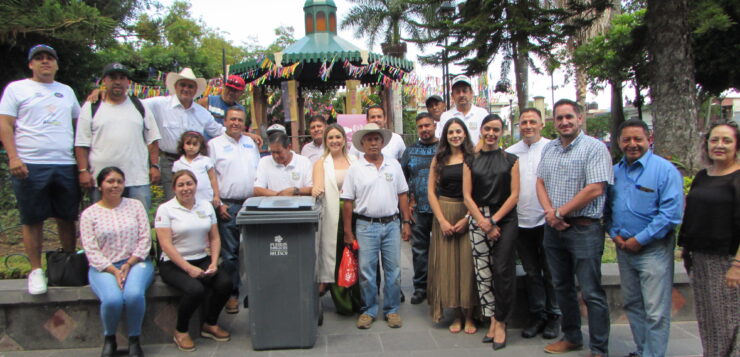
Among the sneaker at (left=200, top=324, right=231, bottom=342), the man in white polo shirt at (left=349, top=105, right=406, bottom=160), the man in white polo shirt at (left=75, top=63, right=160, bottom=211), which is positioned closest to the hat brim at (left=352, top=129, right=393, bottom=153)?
the man in white polo shirt at (left=349, top=105, right=406, bottom=160)

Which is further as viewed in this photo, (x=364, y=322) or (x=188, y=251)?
(x=364, y=322)

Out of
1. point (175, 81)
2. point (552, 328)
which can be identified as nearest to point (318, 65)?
point (175, 81)

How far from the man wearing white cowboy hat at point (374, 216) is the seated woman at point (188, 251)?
1124 millimetres

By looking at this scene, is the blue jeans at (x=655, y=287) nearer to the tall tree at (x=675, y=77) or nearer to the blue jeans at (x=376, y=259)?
the blue jeans at (x=376, y=259)

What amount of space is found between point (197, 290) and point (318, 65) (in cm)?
865

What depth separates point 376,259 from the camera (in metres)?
4.32

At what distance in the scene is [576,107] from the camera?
3549mm

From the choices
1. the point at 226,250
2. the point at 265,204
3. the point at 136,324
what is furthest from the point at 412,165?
the point at 136,324

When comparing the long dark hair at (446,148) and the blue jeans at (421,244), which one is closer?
the long dark hair at (446,148)

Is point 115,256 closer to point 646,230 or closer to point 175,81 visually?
point 175,81

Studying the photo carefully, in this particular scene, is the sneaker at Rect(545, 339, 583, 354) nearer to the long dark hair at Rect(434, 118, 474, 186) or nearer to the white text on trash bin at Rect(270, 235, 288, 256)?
the long dark hair at Rect(434, 118, 474, 186)

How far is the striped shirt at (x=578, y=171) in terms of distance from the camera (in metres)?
3.37

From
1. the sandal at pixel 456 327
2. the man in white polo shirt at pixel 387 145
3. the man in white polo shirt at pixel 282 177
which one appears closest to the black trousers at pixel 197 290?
the man in white polo shirt at pixel 282 177

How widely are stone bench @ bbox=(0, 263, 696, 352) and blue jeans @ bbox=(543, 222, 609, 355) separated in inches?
115
